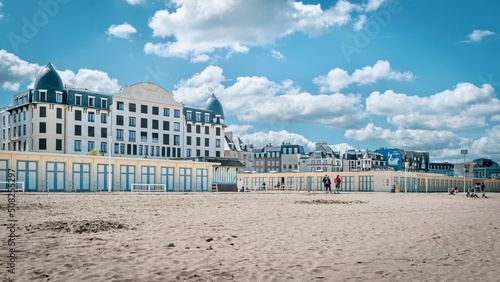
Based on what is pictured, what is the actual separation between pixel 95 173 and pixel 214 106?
4962 cm

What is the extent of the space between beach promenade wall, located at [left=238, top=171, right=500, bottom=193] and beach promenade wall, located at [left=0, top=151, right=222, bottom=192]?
14.4 metres

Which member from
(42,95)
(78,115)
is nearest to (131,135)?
(78,115)

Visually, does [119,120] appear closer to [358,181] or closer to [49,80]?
[49,80]

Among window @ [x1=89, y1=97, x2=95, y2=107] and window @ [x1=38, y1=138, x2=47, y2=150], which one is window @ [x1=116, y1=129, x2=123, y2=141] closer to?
window @ [x1=89, y1=97, x2=95, y2=107]

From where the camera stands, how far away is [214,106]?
91000 mm

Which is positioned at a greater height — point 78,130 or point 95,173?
point 78,130

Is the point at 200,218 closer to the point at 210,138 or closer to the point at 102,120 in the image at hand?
the point at 102,120

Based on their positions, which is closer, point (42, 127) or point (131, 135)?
point (42, 127)

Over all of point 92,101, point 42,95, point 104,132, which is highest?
point 42,95

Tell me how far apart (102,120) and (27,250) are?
63.1m

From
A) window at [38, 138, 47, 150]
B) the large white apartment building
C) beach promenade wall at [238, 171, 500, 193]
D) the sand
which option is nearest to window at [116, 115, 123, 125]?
the large white apartment building

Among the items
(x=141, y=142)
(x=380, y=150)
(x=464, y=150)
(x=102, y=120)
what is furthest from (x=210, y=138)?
(x=380, y=150)

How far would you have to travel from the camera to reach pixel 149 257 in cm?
810

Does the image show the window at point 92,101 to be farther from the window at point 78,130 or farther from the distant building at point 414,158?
the distant building at point 414,158
